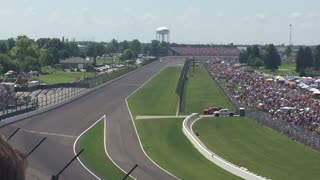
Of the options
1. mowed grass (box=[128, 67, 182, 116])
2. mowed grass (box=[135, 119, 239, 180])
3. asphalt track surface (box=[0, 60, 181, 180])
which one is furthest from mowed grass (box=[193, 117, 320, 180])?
mowed grass (box=[128, 67, 182, 116])

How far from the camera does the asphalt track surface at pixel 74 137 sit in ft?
90.1

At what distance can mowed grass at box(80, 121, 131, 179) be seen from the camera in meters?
27.8

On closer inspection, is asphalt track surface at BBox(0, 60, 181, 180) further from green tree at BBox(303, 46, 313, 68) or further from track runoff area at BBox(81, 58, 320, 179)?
green tree at BBox(303, 46, 313, 68)

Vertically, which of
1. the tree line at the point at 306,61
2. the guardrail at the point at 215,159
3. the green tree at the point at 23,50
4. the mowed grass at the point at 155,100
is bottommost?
the mowed grass at the point at 155,100

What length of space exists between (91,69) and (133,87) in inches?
1710

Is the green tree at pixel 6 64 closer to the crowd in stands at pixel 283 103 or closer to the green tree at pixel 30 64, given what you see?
the green tree at pixel 30 64

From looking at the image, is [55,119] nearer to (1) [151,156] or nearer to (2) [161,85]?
(1) [151,156]

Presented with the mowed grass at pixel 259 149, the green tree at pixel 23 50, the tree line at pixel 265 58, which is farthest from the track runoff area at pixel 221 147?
the tree line at pixel 265 58

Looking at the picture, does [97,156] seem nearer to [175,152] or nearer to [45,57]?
[175,152]

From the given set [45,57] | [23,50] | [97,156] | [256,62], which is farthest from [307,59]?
[97,156]

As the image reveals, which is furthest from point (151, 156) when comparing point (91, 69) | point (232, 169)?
point (91, 69)

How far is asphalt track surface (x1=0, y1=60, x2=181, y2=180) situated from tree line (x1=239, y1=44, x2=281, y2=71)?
78224 millimetres

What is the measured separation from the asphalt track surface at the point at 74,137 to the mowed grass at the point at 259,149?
496 centimetres

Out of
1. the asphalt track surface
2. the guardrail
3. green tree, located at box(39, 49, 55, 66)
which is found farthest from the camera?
green tree, located at box(39, 49, 55, 66)
